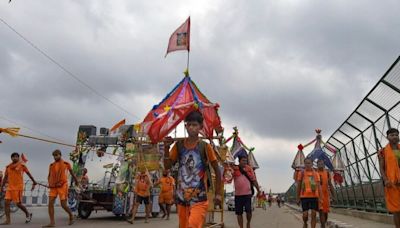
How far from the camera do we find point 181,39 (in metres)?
10.5

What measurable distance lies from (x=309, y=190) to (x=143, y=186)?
18.2ft

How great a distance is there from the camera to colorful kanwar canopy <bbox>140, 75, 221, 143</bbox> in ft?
27.8

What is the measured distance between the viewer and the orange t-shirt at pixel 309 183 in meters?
8.75

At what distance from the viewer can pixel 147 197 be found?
12.6 m

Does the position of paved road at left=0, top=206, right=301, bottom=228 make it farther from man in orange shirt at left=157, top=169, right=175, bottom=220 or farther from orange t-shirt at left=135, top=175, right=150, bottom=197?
orange t-shirt at left=135, top=175, right=150, bottom=197

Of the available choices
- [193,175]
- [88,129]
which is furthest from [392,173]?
[88,129]

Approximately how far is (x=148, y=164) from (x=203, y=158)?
23.4ft

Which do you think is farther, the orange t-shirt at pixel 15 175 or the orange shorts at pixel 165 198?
the orange shorts at pixel 165 198

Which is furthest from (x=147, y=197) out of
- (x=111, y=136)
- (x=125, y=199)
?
(x=111, y=136)

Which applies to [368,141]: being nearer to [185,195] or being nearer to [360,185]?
[360,185]

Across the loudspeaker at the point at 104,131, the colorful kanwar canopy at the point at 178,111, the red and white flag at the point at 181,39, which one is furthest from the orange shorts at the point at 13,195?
the red and white flag at the point at 181,39

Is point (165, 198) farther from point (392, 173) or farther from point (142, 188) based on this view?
point (392, 173)

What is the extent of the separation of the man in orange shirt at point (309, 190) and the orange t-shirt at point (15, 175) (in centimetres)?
714

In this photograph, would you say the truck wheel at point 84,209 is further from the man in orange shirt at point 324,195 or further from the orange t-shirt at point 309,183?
the man in orange shirt at point 324,195
